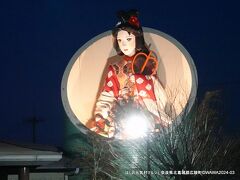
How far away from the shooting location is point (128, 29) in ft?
75.9

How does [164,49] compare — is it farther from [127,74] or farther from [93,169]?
[93,169]

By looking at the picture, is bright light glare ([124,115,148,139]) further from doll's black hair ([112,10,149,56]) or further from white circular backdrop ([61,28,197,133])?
doll's black hair ([112,10,149,56])

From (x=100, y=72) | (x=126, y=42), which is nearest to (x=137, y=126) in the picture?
(x=126, y=42)

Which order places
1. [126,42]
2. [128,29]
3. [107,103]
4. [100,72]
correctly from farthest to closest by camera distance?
[100,72] < [126,42] < [128,29] < [107,103]

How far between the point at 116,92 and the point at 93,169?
313 centimetres

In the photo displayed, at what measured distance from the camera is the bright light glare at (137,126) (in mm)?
19500

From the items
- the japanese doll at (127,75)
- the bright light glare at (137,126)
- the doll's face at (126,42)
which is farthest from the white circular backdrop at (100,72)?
the bright light glare at (137,126)

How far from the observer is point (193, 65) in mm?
22406

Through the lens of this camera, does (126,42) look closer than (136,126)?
No

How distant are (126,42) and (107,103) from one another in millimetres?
2481

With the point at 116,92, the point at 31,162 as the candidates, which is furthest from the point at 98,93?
the point at 31,162

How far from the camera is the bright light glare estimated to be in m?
19.5

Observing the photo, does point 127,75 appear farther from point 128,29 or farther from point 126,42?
point 128,29

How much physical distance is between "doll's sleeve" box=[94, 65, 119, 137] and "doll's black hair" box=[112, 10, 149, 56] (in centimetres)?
115
